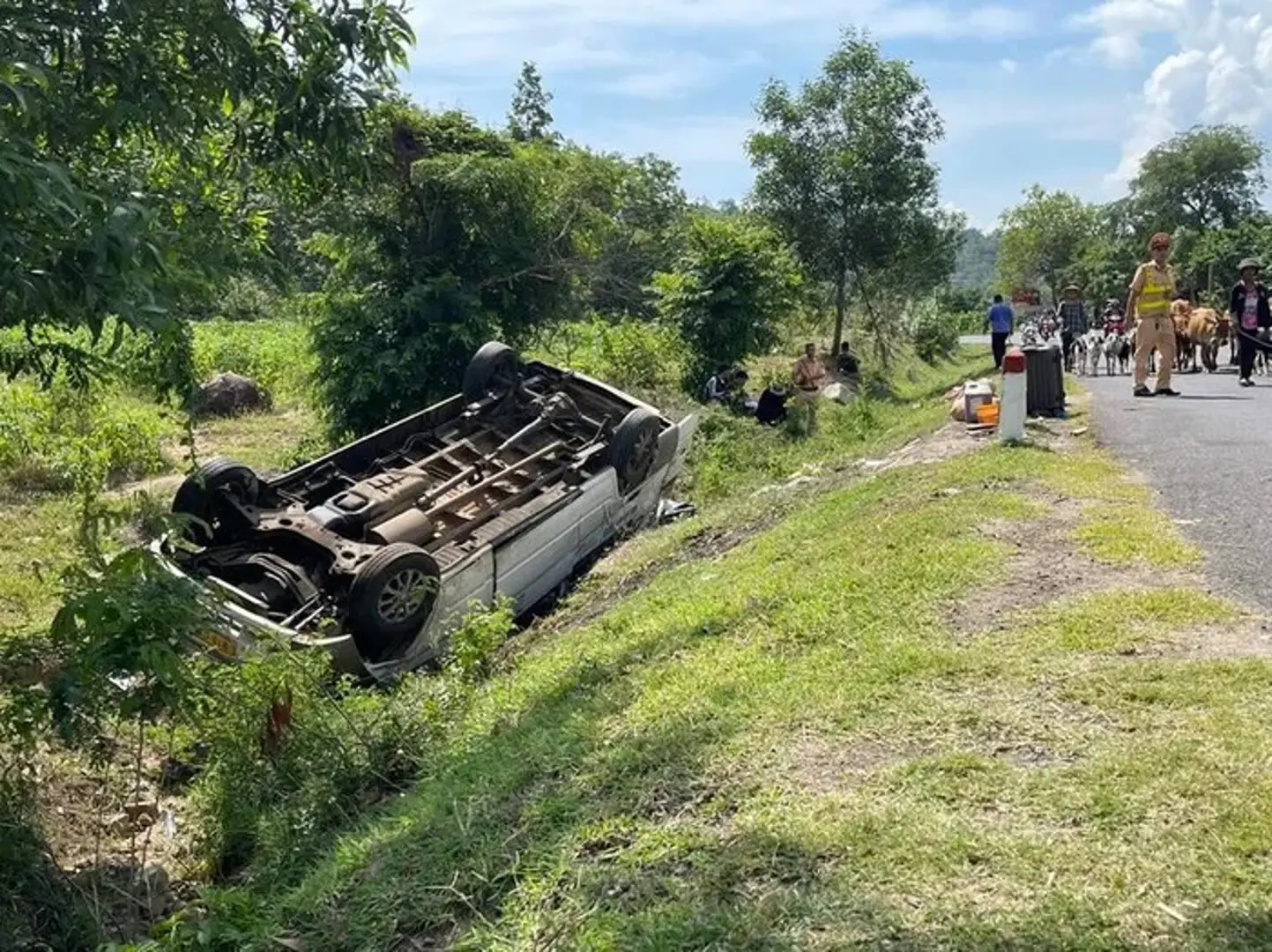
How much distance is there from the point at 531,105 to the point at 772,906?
2568 inches

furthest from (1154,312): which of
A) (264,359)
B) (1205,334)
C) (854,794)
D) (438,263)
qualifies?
(264,359)

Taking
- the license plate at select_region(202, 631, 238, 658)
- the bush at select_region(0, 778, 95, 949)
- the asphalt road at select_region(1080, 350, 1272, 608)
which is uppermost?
the asphalt road at select_region(1080, 350, 1272, 608)

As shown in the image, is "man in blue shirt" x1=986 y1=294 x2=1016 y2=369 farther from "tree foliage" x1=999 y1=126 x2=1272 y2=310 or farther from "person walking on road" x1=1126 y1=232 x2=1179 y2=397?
"tree foliage" x1=999 y1=126 x2=1272 y2=310

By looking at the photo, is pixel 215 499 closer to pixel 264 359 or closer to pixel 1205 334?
pixel 264 359

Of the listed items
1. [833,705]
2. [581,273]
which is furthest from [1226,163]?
[833,705]

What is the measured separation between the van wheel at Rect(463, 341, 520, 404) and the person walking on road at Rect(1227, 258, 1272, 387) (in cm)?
939

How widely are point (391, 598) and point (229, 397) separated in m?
14.0

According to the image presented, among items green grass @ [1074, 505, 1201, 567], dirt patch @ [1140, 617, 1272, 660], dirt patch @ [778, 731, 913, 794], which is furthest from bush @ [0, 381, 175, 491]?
dirt patch @ [1140, 617, 1272, 660]

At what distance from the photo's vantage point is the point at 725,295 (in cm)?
1908

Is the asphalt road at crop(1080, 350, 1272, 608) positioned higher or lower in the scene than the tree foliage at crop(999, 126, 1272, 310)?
lower

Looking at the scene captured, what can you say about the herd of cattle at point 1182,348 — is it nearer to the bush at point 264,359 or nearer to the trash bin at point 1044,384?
the trash bin at point 1044,384

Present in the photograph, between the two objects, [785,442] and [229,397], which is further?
[229,397]

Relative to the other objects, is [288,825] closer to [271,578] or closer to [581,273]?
[271,578]

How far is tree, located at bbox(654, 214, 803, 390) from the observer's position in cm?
1927
